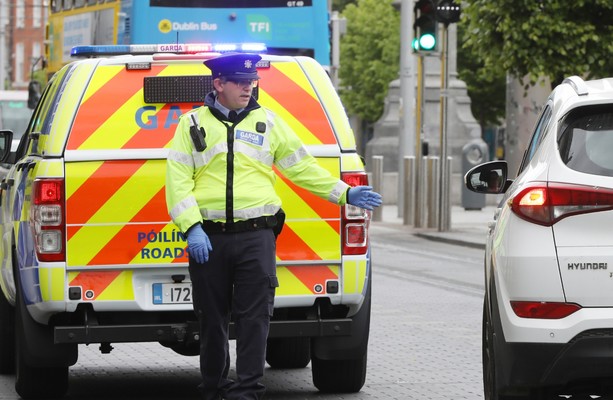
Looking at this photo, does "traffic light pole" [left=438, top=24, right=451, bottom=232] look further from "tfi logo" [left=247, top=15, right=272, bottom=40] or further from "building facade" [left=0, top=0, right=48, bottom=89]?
"building facade" [left=0, top=0, right=48, bottom=89]

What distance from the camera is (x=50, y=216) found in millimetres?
8242

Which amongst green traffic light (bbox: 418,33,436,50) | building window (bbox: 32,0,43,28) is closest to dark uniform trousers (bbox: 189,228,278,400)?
green traffic light (bbox: 418,33,436,50)

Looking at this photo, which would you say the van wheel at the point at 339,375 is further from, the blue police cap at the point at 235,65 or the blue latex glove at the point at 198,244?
the blue police cap at the point at 235,65

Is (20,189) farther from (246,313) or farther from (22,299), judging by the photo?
(246,313)

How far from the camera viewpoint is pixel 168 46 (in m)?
9.17

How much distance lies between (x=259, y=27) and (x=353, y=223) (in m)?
15.0

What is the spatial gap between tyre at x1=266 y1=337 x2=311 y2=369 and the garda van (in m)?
1.59

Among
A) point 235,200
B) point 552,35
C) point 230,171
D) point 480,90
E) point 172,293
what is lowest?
point 172,293

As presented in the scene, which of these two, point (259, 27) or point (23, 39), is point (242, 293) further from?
point (23, 39)

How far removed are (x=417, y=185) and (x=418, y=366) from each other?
17.3m

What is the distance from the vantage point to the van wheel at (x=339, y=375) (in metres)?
9.13

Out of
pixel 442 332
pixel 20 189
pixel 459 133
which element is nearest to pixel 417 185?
pixel 459 133

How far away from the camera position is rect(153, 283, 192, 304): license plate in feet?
27.5

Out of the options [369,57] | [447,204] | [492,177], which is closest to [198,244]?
[492,177]
